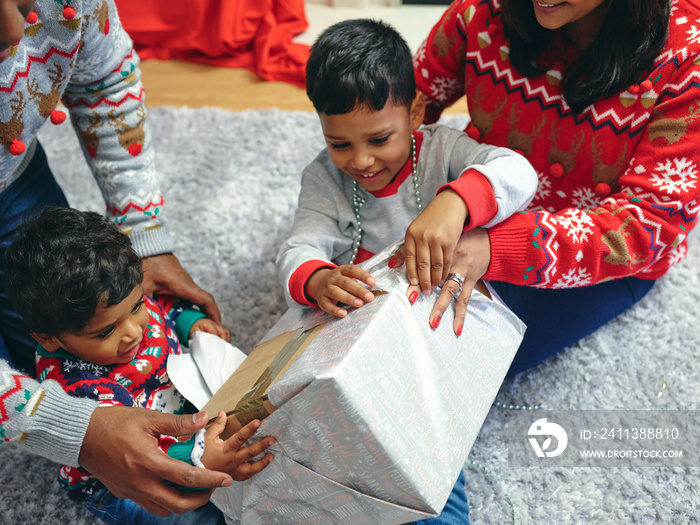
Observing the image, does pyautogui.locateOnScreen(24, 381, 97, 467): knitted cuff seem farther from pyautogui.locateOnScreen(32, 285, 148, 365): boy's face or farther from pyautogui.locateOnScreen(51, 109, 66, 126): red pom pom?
pyautogui.locateOnScreen(51, 109, 66, 126): red pom pom

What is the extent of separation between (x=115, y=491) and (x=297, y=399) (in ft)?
1.04

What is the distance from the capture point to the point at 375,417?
0.63m

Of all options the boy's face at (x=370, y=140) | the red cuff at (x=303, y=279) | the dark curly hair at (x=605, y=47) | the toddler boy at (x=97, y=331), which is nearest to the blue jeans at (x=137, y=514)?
the toddler boy at (x=97, y=331)

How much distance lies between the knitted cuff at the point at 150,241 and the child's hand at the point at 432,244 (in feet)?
1.55

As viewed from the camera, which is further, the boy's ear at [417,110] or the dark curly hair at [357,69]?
the boy's ear at [417,110]

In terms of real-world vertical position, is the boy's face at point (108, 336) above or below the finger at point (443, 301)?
below

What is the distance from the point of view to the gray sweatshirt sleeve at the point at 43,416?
0.75 m

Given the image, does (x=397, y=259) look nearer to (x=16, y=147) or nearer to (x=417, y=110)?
(x=417, y=110)

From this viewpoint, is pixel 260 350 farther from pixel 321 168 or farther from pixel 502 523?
pixel 502 523

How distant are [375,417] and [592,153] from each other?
22.3 inches

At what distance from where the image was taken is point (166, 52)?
6.89 feet

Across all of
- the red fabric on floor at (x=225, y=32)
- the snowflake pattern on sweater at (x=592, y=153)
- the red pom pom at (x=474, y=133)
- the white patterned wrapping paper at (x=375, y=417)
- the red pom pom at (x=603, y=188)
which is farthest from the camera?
the red fabric on floor at (x=225, y=32)

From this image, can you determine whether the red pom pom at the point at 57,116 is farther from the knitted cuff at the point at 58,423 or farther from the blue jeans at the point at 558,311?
the blue jeans at the point at 558,311

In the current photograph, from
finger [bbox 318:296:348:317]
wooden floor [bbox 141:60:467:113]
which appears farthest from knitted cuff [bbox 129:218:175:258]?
wooden floor [bbox 141:60:467:113]
